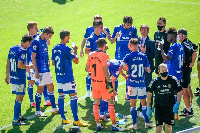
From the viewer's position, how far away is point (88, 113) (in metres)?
12.3

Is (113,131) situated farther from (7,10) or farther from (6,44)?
(7,10)

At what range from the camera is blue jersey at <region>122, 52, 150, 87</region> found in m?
10.6

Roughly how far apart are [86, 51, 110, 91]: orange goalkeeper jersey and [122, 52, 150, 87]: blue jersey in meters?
0.56

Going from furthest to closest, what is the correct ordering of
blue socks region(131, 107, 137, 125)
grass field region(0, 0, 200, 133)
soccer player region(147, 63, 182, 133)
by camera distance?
1. grass field region(0, 0, 200, 133)
2. blue socks region(131, 107, 137, 125)
3. soccer player region(147, 63, 182, 133)

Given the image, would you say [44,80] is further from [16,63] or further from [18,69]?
[16,63]

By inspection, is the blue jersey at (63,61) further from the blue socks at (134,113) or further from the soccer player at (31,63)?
the blue socks at (134,113)

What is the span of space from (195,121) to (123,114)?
81.7 inches

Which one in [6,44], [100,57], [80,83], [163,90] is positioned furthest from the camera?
[6,44]

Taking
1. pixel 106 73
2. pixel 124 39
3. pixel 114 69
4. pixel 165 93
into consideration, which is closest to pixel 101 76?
pixel 106 73

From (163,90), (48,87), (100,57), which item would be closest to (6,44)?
(48,87)

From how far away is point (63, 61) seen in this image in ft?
36.7

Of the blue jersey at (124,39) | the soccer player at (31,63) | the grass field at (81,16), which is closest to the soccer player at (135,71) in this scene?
the blue jersey at (124,39)

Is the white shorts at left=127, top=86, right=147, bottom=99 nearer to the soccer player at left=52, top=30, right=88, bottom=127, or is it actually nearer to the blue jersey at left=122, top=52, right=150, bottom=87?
the blue jersey at left=122, top=52, right=150, bottom=87

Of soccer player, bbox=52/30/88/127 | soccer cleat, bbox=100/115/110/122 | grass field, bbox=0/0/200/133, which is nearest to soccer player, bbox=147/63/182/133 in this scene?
soccer cleat, bbox=100/115/110/122
